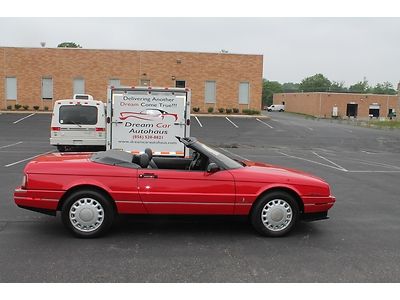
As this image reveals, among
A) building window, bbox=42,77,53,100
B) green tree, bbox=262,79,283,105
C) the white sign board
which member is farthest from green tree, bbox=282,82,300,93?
the white sign board

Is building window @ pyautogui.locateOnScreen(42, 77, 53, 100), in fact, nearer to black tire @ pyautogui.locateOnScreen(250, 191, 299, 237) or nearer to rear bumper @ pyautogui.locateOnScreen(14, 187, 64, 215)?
rear bumper @ pyautogui.locateOnScreen(14, 187, 64, 215)

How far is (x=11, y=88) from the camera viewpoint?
34688mm

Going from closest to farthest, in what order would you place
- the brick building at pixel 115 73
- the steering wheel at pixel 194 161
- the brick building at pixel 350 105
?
the steering wheel at pixel 194 161 < the brick building at pixel 115 73 < the brick building at pixel 350 105

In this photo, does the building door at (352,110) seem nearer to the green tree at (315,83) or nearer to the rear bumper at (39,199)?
the green tree at (315,83)

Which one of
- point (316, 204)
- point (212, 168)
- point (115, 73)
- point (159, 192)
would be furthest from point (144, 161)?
point (115, 73)

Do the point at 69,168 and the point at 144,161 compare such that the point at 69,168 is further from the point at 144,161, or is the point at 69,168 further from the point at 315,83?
the point at 315,83

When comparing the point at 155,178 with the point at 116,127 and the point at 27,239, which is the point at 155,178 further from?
the point at 116,127

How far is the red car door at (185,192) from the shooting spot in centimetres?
532

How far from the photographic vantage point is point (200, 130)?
27281mm

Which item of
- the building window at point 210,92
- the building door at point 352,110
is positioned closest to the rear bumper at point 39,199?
the building window at point 210,92

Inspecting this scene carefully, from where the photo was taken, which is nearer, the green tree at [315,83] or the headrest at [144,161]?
the headrest at [144,161]

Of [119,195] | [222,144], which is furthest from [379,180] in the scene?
[222,144]

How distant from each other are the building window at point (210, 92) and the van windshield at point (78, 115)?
22.5 metres

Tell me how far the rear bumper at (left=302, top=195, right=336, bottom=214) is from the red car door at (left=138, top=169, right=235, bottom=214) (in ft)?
3.30
